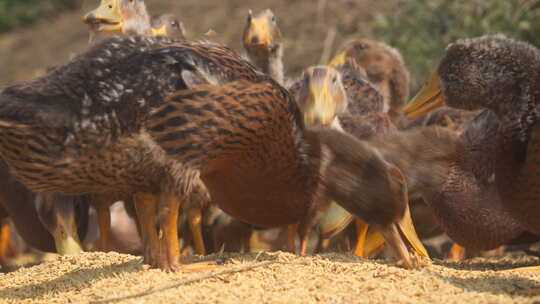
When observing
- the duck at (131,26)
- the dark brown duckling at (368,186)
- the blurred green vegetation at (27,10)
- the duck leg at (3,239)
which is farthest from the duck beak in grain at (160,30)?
the blurred green vegetation at (27,10)

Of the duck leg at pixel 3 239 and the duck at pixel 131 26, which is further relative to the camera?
the duck leg at pixel 3 239

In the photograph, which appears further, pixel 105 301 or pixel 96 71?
pixel 96 71

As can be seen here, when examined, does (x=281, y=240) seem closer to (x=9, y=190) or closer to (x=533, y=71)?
(x=9, y=190)

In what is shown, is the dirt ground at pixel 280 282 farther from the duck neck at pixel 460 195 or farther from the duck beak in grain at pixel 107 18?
the duck beak in grain at pixel 107 18

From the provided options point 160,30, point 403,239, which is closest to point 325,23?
point 160,30

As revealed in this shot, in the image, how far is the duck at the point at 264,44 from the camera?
6535 millimetres

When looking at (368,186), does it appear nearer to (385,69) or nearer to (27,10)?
(385,69)

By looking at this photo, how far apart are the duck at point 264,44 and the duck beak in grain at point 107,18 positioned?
1.13 metres

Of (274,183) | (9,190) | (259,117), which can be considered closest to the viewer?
(259,117)

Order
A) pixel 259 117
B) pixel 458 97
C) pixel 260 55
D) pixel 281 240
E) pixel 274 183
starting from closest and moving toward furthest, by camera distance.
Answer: pixel 259 117 → pixel 274 183 → pixel 458 97 → pixel 260 55 → pixel 281 240

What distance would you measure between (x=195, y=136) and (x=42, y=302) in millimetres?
1162

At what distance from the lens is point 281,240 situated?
7.32 m

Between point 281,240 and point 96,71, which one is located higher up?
point 96,71

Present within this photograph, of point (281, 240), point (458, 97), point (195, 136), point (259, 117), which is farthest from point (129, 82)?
point (281, 240)
